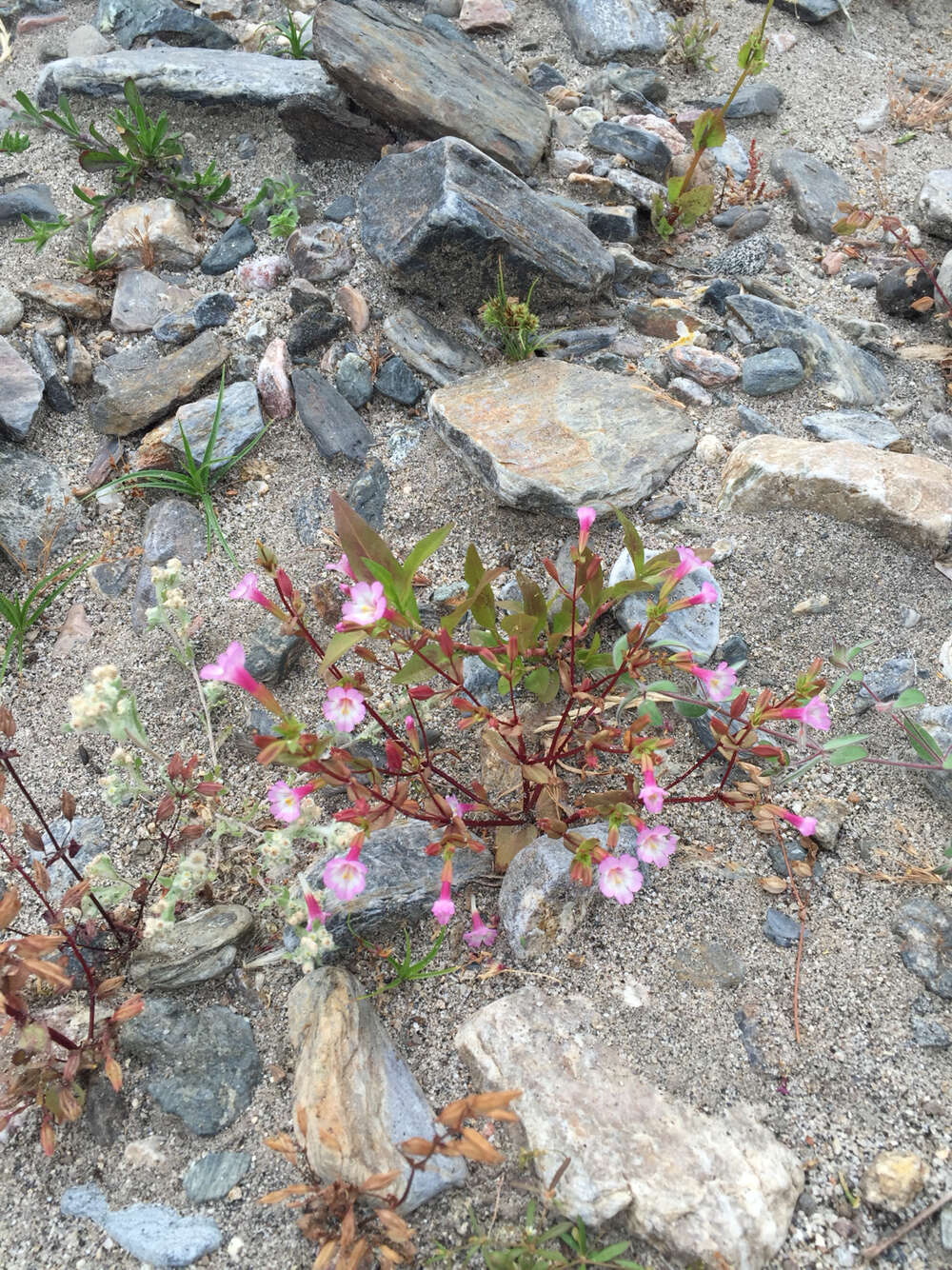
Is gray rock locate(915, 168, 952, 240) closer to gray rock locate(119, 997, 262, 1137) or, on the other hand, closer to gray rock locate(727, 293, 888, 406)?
gray rock locate(727, 293, 888, 406)

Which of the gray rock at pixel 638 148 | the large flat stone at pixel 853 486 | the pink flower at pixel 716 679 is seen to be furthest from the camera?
the gray rock at pixel 638 148

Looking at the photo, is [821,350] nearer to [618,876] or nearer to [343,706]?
[618,876]

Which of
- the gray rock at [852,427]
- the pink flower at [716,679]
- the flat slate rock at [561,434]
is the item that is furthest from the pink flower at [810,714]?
the gray rock at [852,427]

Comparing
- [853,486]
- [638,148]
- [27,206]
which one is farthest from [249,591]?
[638,148]

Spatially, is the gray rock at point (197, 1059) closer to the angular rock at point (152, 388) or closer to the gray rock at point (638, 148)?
the angular rock at point (152, 388)

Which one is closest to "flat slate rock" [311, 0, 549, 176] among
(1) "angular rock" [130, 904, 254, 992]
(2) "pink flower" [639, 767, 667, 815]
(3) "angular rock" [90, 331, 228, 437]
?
(3) "angular rock" [90, 331, 228, 437]

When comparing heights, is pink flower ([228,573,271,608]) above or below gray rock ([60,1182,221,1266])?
above

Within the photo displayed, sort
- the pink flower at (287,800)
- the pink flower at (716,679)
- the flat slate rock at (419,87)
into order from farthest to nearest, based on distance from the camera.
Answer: the flat slate rock at (419,87)
the pink flower at (716,679)
the pink flower at (287,800)
